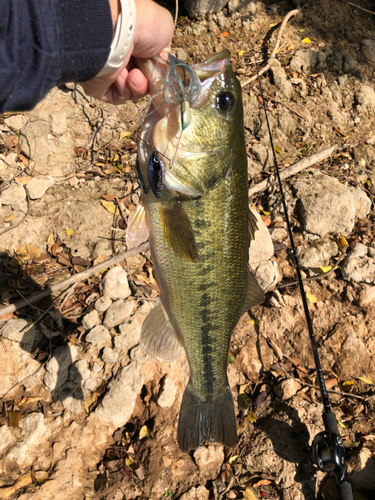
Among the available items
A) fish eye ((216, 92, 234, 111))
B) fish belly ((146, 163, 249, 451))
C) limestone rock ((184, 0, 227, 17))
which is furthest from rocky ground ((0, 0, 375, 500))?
fish eye ((216, 92, 234, 111))

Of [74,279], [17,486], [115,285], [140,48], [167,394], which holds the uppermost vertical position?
[140,48]

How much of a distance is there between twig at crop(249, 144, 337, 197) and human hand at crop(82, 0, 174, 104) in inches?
98.0

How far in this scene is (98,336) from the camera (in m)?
3.36

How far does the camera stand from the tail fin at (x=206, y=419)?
2.15 meters

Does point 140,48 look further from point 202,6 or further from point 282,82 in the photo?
point 202,6

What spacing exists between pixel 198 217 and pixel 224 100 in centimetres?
57

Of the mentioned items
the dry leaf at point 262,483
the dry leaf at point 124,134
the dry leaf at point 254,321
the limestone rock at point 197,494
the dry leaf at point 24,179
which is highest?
the dry leaf at point 124,134

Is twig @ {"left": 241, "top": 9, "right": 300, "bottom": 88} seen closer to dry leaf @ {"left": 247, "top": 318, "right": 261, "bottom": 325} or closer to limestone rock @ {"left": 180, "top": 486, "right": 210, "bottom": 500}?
dry leaf @ {"left": 247, "top": 318, "right": 261, "bottom": 325}

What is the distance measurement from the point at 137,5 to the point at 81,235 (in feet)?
8.50

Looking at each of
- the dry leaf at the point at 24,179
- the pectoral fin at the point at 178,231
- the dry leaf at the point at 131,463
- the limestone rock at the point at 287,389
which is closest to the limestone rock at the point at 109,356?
the dry leaf at the point at 131,463

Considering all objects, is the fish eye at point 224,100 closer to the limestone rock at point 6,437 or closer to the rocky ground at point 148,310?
the rocky ground at point 148,310

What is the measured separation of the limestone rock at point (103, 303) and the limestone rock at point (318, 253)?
216 centimetres

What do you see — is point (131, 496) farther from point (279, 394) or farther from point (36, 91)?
point (36, 91)

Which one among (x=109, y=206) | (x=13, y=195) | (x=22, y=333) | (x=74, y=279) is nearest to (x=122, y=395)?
(x=22, y=333)
